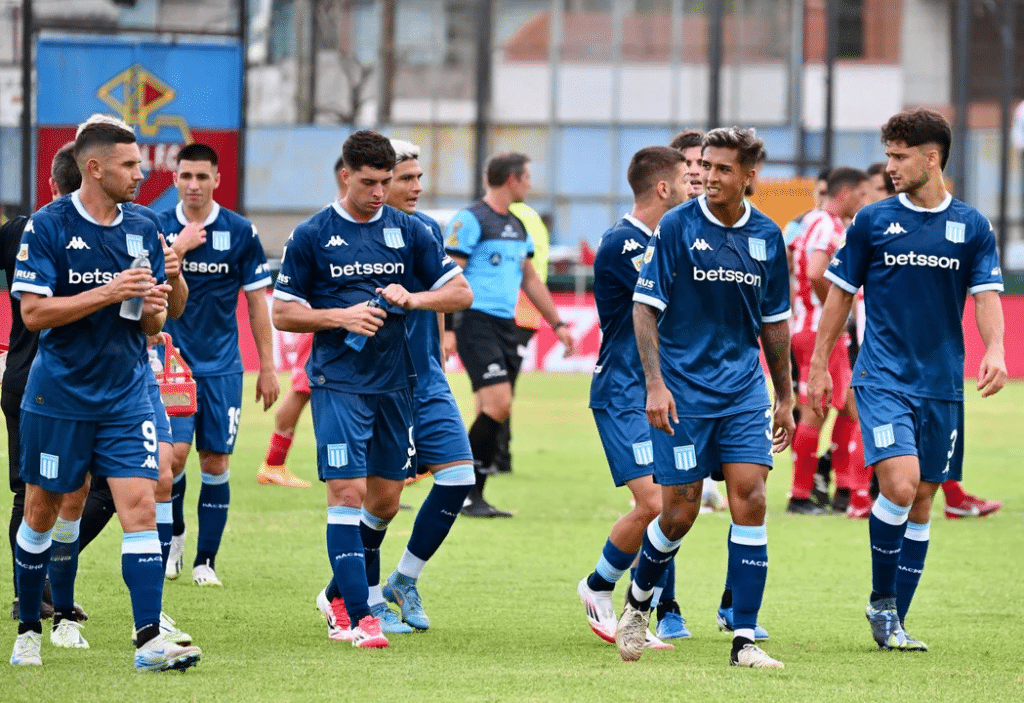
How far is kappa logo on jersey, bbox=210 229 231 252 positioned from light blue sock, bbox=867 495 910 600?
351 centimetres

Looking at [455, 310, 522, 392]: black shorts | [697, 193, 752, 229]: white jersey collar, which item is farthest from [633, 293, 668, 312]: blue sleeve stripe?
[455, 310, 522, 392]: black shorts

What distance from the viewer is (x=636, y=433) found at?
24.2 ft

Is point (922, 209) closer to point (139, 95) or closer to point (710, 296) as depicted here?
point (710, 296)

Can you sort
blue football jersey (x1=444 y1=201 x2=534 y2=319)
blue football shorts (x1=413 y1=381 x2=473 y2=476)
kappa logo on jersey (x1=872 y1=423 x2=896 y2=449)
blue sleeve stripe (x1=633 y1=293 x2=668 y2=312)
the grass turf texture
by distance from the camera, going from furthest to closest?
blue football jersey (x1=444 y1=201 x2=534 y2=319), blue football shorts (x1=413 y1=381 x2=473 y2=476), kappa logo on jersey (x1=872 y1=423 x2=896 y2=449), blue sleeve stripe (x1=633 y1=293 x2=668 y2=312), the grass turf texture

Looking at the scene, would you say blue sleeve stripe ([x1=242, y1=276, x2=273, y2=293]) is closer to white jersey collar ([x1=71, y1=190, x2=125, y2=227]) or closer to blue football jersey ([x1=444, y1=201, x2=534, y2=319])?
white jersey collar ([x1=71, y1=190, x2=125, y2=227])

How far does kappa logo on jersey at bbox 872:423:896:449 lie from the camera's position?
697cm

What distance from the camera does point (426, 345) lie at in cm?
827

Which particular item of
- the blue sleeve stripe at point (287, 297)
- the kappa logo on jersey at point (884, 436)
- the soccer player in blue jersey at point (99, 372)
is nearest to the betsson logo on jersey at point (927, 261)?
the kappa logo on jersey at point (884, 436)

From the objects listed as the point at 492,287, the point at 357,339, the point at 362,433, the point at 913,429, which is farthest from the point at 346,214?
the point at 492,287

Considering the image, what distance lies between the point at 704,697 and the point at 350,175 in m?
2.74

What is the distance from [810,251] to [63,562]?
598 centimetres

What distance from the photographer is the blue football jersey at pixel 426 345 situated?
7895 mm

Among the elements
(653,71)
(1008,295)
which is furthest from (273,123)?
(1008,295)

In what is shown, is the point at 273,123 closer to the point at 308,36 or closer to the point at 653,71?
the point at 308,36
